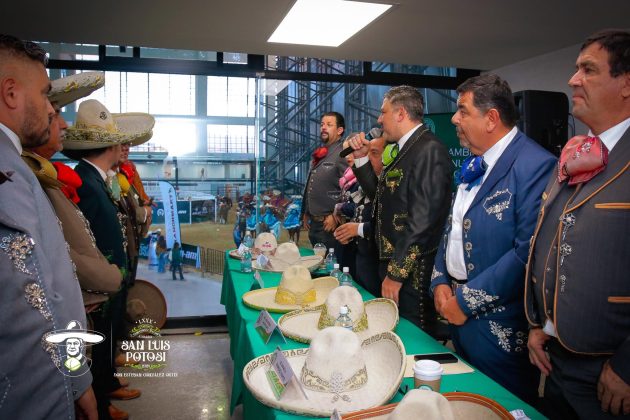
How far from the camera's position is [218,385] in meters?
3.36

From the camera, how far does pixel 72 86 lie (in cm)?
212

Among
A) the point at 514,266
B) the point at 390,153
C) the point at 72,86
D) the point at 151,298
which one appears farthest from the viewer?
the point at 151,298

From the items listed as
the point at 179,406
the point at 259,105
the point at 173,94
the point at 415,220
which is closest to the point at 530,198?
the point at 415,220

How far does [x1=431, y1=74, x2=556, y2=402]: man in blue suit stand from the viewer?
62.7 inches

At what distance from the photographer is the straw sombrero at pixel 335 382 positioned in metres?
1.13

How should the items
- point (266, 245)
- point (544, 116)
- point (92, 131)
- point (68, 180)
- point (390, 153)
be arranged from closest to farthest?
point (68, 180) < point (390, 153) < point (92, 131) < point (266, 245) < point (544, 116)

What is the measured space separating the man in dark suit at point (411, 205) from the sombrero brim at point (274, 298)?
0.26 meters

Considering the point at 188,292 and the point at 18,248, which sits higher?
the point at 18,248

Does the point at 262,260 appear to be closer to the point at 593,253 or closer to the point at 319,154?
the point at 319,154

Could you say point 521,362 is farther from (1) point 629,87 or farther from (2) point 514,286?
(1) point 629,87

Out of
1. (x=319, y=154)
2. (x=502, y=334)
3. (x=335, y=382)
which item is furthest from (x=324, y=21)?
(x=335, y=382)

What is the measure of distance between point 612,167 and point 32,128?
56.3 inches

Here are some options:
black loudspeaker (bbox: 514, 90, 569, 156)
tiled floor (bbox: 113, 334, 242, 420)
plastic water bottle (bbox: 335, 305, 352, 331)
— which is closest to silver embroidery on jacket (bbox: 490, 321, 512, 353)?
plastic water bottle (bbox: 335, 305, 352, 331)

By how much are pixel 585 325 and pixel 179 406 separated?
100 inches
